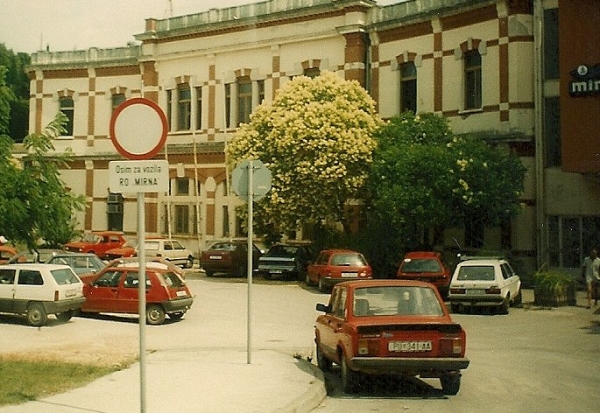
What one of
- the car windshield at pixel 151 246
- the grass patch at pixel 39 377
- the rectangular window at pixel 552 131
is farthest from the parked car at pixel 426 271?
the car windshield at pixel 151 246

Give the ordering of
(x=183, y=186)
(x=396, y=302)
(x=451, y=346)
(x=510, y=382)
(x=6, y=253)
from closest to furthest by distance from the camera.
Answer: (x=451, y=346) < (x=396, y=302) < (x=510, y=382) < (x=6, y=253) < (x=183, y=186)

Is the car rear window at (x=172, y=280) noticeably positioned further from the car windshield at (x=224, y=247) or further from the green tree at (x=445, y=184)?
the car windshield at (x=224, y=247)

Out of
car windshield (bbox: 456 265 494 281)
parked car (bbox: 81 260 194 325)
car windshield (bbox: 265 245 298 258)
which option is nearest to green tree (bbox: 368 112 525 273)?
car windshield (bbox: 265 245 298 258)

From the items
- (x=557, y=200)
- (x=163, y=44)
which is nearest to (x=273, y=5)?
(x=163, y=44)

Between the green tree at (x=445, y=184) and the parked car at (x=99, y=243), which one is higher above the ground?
the green tree at (x=445, y=184)

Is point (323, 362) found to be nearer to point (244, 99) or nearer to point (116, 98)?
point (244, 99)

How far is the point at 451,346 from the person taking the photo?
1095 cm

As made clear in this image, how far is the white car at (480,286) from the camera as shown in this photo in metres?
22.6

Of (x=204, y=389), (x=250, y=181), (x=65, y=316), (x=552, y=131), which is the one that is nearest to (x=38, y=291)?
(x=65, y=316)

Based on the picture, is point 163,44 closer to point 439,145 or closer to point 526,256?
point 439,145

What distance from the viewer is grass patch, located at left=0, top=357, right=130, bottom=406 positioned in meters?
10.7

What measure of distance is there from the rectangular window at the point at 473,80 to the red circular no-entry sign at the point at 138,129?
2667 centimetres

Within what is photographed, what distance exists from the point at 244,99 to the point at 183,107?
13.8 feet

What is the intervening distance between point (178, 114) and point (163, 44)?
4.10 metres
